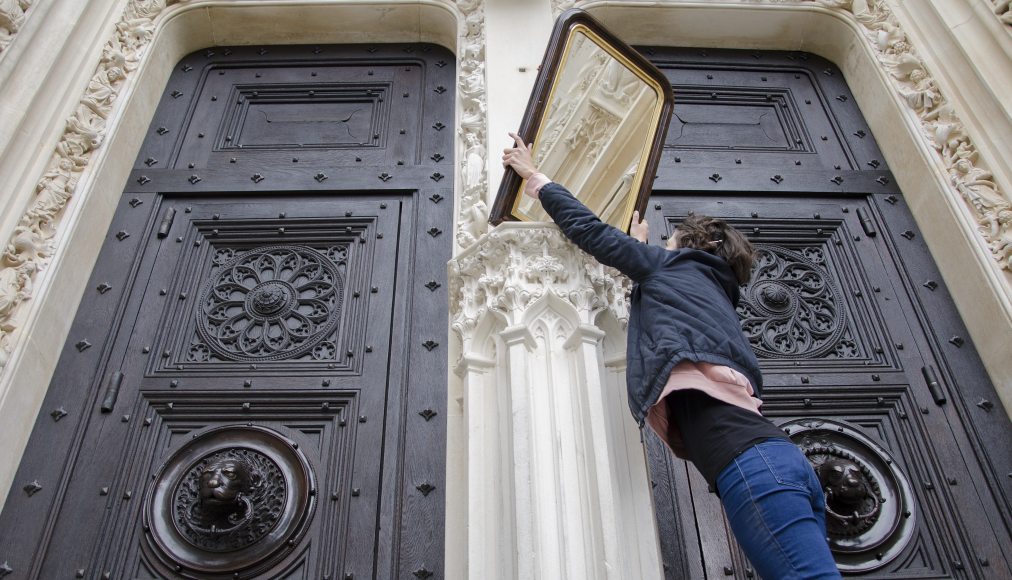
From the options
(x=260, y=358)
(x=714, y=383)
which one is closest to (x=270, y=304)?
(x=260, y=358)

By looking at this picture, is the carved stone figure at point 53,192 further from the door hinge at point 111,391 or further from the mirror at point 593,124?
the mirror at point 593,124

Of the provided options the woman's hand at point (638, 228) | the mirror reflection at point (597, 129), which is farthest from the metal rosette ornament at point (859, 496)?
the mirror reflection at point (597, 129)

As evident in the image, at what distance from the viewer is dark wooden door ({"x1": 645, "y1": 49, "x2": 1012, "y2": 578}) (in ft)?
8.57

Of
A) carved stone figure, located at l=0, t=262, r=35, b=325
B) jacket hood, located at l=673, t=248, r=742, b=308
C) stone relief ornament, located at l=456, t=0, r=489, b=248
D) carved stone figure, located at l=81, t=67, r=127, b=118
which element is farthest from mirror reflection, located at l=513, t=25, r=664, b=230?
carved stone figure, located at l=81, t=67, r=127, b=118

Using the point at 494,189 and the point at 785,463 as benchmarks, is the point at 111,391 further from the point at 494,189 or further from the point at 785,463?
the point at 785,463

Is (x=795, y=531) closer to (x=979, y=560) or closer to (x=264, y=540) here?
(x=979, y=560)

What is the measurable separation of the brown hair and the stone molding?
9.19ft

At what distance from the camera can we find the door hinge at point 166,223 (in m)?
3.35

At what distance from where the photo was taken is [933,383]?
296 cm

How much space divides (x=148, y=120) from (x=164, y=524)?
2232 millimetres

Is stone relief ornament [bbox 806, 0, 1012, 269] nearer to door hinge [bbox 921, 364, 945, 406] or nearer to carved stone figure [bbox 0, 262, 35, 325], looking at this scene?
door hinge [bbox 921, 364, 945, 406]

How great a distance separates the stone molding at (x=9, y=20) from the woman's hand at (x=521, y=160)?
7.02ft

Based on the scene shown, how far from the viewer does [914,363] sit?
3.05 meters

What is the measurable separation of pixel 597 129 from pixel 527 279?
69 centimetres
